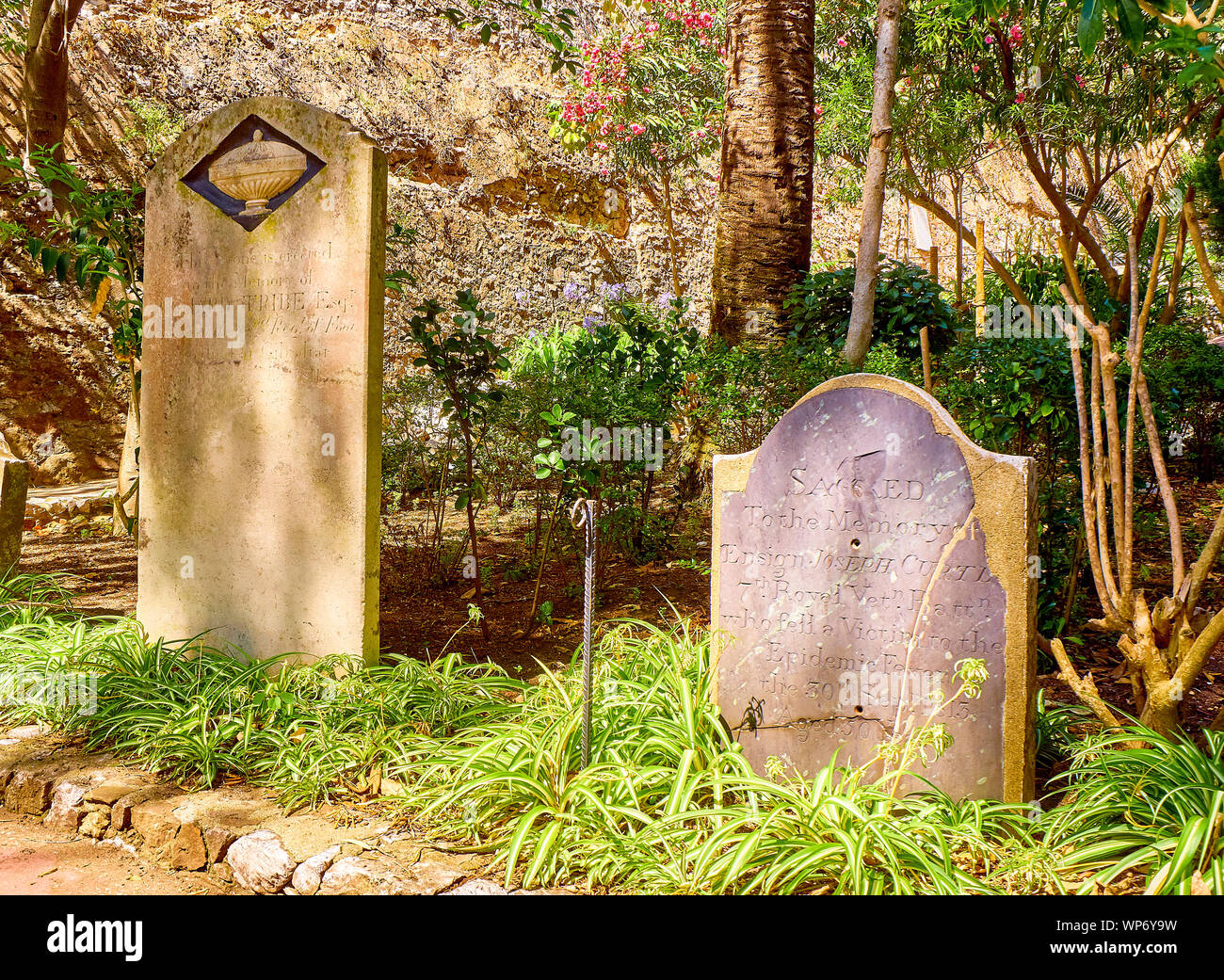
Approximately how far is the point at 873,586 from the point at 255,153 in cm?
302

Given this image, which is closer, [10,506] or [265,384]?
[265,384]

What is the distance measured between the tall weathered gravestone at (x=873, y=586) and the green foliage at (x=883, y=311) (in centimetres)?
293

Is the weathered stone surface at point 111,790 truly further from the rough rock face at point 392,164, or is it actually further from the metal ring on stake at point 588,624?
the rough rock face at point 392,164

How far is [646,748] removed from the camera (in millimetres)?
2994

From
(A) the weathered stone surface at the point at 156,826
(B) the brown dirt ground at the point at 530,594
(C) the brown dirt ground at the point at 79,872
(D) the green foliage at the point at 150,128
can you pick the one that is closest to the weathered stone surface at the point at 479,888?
(C) the brown dirt ground at the point at 79,872

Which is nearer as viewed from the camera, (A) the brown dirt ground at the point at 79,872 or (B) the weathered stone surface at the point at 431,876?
(B) the weathered stone surface at the point at 431,876

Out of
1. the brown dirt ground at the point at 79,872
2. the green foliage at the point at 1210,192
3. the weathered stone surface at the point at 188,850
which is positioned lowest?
the brown dirt ground at the point at 79,872

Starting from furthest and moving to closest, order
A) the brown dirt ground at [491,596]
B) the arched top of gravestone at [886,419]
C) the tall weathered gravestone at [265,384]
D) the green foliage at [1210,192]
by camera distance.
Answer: the green foliage at [1210,192] < the brown dirt ground at [491,596] < the tall weathered gravestone at [265,384] < the arched top of gravestone at [886,419]

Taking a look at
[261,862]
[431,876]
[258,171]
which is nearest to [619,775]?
[431,876]

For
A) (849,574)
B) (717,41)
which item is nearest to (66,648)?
(849,574)

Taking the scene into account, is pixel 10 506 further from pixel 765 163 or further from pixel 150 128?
pixel 150 128

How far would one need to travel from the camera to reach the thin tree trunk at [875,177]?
4.86 m

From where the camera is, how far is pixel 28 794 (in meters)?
3.16

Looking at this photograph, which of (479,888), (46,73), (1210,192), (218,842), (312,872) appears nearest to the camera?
(479,888)
